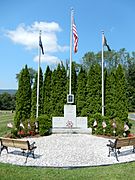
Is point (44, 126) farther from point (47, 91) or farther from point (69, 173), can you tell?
point (69, 173)

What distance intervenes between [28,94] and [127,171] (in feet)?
43.8

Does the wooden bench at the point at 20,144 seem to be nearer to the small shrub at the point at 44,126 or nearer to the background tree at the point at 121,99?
the small shrub at the point at 44,126

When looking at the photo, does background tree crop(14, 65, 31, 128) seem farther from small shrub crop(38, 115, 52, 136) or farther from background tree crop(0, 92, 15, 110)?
background tree crop(0, 92, 15, 110)

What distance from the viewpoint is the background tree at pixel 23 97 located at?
19812 mm

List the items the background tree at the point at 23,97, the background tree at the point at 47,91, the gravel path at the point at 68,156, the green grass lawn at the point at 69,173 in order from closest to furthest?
1. the green grass lawn at the point at 69,173
2. the gravel path at the point at 68,156
3. the background tree at the point at 23,97
4. the background tree at the point at 47,91

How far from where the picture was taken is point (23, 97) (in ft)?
65.5

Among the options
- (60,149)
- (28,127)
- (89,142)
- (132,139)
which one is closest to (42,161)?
(60,149)

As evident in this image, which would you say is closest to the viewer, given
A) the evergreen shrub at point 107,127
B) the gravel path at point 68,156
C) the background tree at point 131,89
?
the gravel path at point 68,156

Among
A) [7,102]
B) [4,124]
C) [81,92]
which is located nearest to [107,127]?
[81,92]

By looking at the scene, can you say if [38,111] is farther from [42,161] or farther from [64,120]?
[42,161]

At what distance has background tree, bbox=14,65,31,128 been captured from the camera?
1981 centimetres

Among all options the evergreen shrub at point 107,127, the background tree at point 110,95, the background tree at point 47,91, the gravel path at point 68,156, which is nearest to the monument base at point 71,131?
the evergreen shrub at point 107,127

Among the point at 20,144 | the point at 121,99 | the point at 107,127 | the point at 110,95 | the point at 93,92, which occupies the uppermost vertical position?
the point at 93,92

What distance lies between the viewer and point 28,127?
1659cm
